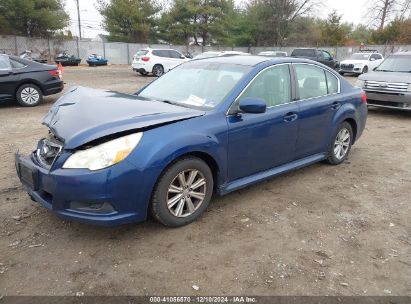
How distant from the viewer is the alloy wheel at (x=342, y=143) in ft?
17.9

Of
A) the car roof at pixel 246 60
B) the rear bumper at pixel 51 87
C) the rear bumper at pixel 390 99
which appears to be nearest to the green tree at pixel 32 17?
the rear bumper at pixel 51 87

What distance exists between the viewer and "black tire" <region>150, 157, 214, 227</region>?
3.31m

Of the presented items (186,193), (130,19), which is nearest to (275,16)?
(130,19)

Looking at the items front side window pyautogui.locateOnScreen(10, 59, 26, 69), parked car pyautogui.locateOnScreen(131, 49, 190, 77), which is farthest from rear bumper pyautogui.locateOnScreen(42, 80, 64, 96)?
parked car pyautogui.locateOnScreen(131, 49, 190, 77)

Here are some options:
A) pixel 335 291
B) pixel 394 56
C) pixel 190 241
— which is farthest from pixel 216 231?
pixel 394 56

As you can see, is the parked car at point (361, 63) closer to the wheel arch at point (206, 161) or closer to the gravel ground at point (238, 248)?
the gravel ground at point (238, 248)

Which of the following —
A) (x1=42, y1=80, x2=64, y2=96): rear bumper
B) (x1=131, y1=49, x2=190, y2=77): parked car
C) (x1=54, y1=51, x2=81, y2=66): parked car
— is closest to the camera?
(x1=42, y1=80, x2=64, y2=96): rear bumper

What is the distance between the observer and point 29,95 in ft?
33.8

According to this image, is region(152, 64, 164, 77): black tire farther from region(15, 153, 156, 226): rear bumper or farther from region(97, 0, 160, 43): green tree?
region(97, 0, 160, 43): green tree

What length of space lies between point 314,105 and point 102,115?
9.01 ft

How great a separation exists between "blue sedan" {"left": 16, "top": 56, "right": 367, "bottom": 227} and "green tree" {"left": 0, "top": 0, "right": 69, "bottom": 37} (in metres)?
36.3

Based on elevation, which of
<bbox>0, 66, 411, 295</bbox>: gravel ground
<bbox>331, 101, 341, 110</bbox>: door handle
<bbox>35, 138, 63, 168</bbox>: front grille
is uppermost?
<bbox>331, 101, 341, 110</bbox>: door handle

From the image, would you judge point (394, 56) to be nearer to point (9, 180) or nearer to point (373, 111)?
point (373, 111)

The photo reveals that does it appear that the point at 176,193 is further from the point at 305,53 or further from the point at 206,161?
the point at 305,53
